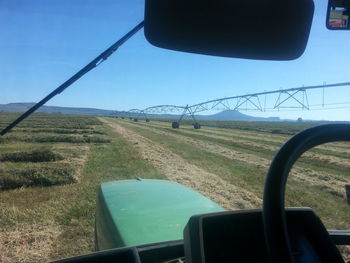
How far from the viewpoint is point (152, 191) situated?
11.0 ft

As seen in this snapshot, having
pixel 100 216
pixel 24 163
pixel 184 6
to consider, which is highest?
pixel 184 6

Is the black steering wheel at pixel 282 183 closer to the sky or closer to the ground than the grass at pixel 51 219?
closer to the sky

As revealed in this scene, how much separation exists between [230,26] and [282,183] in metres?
0.53

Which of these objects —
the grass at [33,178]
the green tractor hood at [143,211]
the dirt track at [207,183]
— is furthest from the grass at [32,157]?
the green tractor hood at [143,211]

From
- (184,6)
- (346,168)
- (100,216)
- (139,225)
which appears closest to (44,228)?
(100,216)

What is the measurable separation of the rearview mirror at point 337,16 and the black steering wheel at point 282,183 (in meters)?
0.69

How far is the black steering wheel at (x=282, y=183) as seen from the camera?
2.95ft

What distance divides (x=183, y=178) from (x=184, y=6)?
1055 cm

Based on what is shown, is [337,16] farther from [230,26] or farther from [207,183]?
[207,183]

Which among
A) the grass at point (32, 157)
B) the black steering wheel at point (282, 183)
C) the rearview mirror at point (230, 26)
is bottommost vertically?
the grass at point (32, 157)

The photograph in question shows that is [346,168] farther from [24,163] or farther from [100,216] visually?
[24,163]

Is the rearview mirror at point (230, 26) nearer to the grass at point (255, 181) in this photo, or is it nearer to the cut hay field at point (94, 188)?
the cut hay field at point (94, 188)

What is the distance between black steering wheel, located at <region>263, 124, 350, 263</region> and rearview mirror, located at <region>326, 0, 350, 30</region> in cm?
69

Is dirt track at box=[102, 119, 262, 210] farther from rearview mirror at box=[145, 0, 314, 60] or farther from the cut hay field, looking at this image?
rearview mirror at box=[145, 0, 314, 60]
